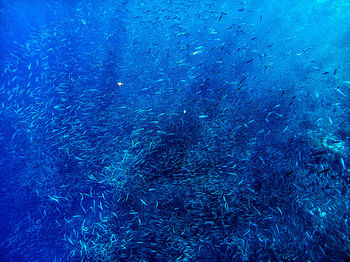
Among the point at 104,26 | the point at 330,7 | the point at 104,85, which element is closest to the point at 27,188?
the point at 104,85

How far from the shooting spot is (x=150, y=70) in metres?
4.80

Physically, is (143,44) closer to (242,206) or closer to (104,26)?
(104,26)

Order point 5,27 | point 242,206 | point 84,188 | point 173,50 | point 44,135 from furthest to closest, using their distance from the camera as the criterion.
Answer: point 173,50
point 5,27
point 44,135
point 84,188
point 242,206

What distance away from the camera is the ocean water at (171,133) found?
3545mm

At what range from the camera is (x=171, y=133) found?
427cm

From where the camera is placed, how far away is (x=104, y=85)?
4602 millimetres

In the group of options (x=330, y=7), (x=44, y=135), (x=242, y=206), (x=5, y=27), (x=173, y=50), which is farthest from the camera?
(x=330, y=7)

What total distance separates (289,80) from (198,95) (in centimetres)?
251

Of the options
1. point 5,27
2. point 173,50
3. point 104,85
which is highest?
point 5,27

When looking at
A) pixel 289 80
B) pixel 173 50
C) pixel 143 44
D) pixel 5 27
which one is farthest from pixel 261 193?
pixel 5 27

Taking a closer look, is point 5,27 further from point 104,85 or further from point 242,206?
point 242,206

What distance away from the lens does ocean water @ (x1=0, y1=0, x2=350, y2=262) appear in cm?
354

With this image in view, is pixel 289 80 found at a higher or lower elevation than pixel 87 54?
lower

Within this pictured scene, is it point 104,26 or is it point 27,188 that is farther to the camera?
point 104,26
